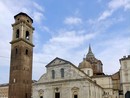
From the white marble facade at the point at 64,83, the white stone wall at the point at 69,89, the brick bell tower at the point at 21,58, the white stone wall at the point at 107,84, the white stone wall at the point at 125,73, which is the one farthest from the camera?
the white stone wall at the point at 107,84

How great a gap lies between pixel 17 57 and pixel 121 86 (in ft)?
74.6

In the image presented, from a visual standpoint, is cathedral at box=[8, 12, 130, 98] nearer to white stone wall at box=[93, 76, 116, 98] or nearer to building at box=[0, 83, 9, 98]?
white stone wall at box=[93, 76, 116, 98]

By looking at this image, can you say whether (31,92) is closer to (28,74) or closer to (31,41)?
(28,74)

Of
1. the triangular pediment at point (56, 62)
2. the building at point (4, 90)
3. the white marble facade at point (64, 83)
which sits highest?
the triangular pediment at point (56, 62)

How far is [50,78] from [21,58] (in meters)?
6.73

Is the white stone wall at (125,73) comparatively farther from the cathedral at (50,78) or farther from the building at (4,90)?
the building at (4,90)

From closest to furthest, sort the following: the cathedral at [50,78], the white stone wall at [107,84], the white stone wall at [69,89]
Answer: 1. the white stone wall at [69,89]
2. the cathedral at [50,78]
3. the white stone wall at [107,84]

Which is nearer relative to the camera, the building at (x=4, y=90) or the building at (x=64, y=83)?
the building at (x=64, y=83)

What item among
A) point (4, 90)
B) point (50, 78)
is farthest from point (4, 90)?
point (50, 78)

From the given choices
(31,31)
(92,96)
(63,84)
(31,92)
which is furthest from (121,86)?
(31,31)

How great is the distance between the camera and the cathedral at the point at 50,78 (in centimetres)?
3522

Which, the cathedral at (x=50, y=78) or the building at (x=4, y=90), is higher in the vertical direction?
the cathedral at (x=50, y=78)

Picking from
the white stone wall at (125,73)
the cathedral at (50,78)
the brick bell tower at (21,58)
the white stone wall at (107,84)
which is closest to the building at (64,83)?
the cathedral at (50,78)

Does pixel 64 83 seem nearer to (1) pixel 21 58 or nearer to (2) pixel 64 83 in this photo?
(2) pixel 64 83
